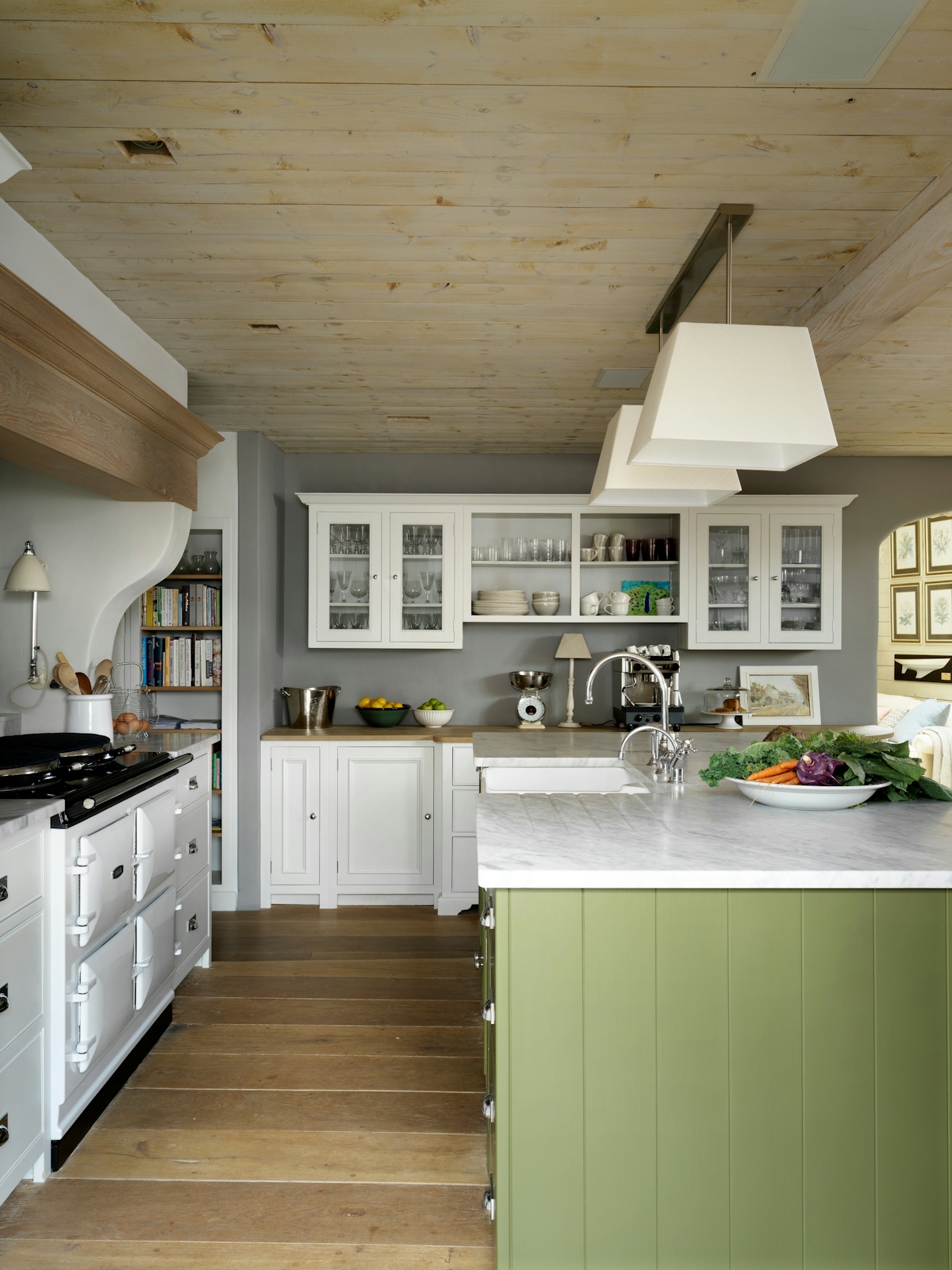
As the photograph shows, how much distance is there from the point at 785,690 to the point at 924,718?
0.75 m

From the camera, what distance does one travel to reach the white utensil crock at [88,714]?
3.05m

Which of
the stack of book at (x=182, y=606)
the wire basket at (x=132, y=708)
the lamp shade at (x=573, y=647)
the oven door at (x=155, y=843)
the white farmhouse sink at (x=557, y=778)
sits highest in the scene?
the stack of book at (x=182, y=606)

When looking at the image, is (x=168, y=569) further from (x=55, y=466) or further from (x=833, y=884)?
(x=833, y=884)

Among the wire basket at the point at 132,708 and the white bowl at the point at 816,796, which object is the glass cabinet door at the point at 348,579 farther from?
the white bowl at the point at 816,796

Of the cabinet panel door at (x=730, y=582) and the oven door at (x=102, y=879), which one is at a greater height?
the cabinet panel door at (x=730, y=582)

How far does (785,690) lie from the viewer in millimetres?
5250

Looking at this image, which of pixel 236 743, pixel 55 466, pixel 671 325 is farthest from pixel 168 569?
pixel 671 325

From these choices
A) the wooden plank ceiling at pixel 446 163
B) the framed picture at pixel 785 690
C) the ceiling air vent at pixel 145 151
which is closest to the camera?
the wooden plank ceiling at pixel 446 163

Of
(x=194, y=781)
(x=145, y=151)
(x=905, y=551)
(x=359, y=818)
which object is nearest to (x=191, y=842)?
(x=194, y=781)

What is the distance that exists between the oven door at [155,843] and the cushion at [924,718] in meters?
3.82

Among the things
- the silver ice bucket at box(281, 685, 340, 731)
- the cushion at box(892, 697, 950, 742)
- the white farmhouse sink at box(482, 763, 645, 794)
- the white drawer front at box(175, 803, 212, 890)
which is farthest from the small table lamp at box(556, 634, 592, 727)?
the white drawer front at box(175, 803, 212, 890)

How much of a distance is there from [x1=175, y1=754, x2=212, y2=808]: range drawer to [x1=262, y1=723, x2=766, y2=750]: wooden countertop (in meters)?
0.89

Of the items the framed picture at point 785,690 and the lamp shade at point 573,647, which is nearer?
the lamp shade at point 573,647

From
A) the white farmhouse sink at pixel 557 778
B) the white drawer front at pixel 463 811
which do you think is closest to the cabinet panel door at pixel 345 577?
the white drawer front at pixel 463 811
